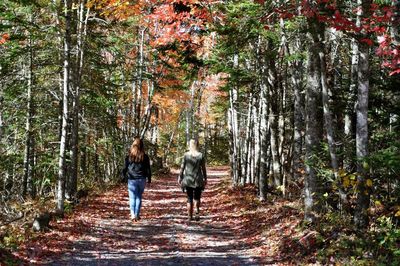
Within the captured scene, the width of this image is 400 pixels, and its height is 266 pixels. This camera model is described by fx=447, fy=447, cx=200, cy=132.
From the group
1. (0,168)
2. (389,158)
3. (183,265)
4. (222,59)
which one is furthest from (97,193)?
(389,158)

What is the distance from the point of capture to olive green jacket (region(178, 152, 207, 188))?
38.5ft

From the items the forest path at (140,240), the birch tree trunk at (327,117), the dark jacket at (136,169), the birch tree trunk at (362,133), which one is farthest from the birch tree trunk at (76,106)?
the birch tree trunk at (362,133)

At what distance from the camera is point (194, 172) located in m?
11.7

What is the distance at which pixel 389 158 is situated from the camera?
6.21 m

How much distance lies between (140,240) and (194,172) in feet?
9.27

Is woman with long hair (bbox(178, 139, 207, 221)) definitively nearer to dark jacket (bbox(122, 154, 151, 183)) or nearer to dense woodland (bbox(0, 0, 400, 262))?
dark jacket (bbox(122, 154, 151, 183))

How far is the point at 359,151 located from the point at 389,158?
51.9 inches

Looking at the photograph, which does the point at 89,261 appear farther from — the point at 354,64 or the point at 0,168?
the point at 0,168

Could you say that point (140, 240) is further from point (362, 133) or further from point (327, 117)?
point (362, 133)

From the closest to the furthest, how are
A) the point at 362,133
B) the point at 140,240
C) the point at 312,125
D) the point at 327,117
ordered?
the point at 362,133 < the point at 327,117 < the point at 312,125 < the point at 140,240

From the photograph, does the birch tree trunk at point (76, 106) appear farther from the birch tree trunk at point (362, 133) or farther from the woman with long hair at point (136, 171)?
the birch tree trunk at point (362, 133)

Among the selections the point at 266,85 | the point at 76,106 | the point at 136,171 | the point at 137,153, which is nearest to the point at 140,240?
the point at 136,171

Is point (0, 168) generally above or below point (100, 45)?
below

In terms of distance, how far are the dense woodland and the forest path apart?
137 cm
